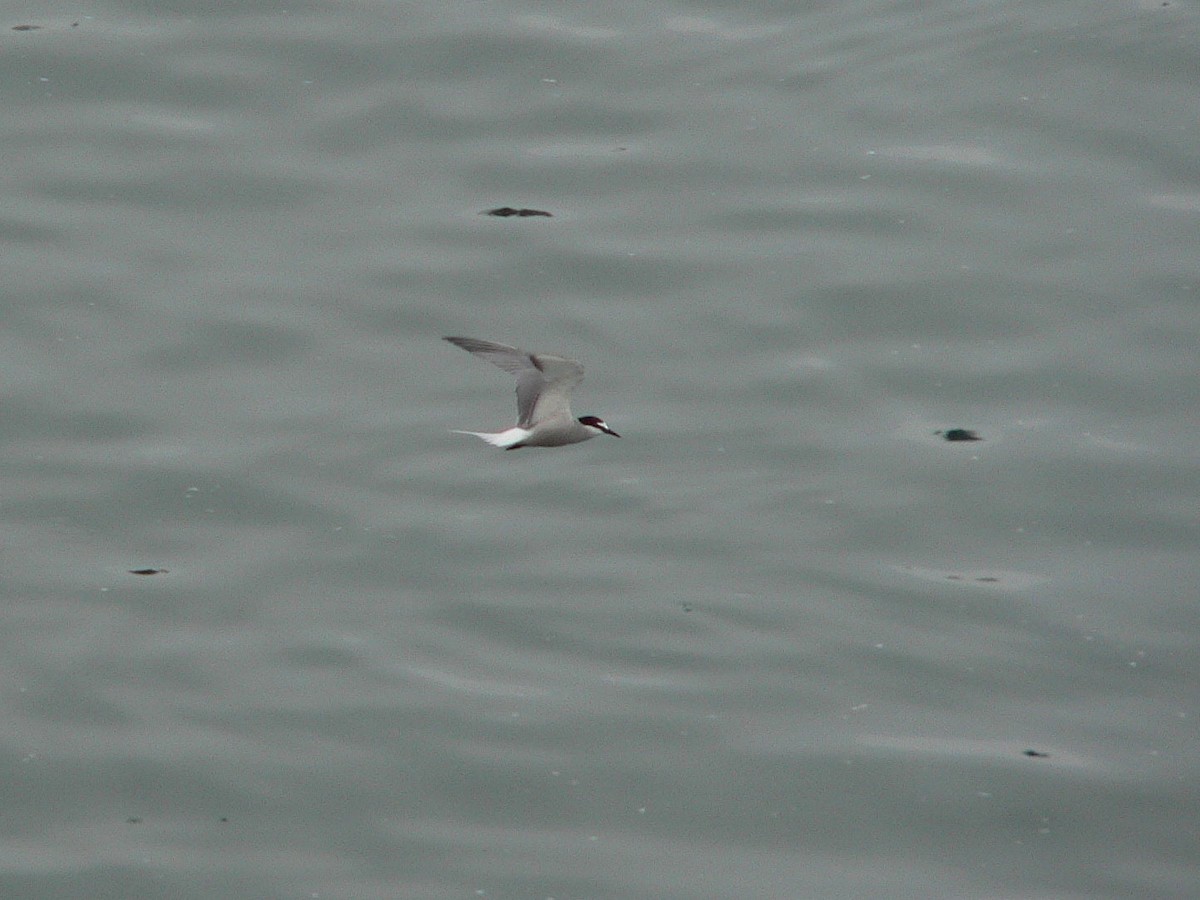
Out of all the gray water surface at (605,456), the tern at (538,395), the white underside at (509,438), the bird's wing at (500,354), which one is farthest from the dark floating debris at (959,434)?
the bird's wing at (500,354)

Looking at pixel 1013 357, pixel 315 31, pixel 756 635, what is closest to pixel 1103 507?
pixel 1013 357

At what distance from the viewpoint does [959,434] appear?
17266mm

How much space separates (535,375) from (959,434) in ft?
14.1

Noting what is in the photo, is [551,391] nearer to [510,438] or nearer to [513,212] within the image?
[510,438]

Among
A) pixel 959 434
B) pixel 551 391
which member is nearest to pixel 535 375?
pixel 551 391

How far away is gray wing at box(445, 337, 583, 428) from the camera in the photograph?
14273 mm

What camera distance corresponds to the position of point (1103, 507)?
16.5m

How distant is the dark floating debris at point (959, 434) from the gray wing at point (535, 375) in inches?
152

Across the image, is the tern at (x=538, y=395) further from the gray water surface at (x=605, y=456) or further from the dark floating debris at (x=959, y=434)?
the dark floating debris at (x=959, y=434)

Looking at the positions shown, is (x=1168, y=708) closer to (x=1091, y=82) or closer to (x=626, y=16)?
(x=1091, y=82)

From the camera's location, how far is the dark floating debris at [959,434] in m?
17.2

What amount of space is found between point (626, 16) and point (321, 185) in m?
3.96

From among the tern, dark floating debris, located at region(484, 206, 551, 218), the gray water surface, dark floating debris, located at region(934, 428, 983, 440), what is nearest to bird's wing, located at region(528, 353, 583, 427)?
the tern

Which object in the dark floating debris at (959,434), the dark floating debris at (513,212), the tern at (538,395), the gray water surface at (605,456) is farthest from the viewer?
the dark floating debris at (513,212)
